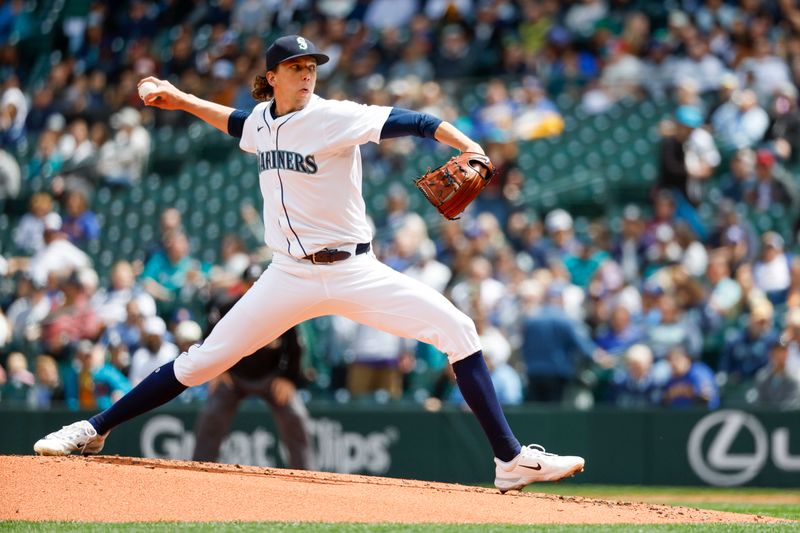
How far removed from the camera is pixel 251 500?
570 cm

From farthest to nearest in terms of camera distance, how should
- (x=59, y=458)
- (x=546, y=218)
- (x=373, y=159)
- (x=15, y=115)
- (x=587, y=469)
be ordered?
(x=15, y=115) < (x=373, y=159) < (x=546, y=218) < (x=587, y=469) < (x=59, y=458)

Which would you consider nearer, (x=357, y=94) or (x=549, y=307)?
(x=549, y=307)

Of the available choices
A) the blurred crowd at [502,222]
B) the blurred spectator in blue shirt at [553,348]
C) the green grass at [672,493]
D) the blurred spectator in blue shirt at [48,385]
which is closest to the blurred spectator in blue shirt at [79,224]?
the blurred crowd at [502,222]

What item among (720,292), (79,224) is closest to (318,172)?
(720,292)

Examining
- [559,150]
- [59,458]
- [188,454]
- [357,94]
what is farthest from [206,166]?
[59,458]

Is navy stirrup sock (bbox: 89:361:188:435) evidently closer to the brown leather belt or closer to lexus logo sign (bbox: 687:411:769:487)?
the brown leather belt

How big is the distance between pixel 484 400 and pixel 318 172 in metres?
1.21

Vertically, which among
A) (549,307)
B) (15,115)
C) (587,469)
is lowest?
(587,469)

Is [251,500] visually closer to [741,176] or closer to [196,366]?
[196,366]

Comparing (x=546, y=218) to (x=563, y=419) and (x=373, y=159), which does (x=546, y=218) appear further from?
(x=563, y=419)

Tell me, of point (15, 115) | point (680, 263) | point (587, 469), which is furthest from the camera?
point (15, 115)

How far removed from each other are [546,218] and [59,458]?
7811 mm

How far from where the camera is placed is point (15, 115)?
15.8 meters

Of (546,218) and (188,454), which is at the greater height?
(546,218)
